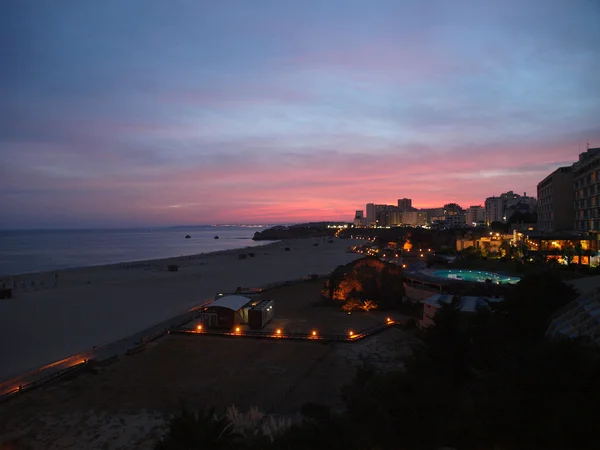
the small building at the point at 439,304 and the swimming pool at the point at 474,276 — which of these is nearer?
the small building at the point at 439,304

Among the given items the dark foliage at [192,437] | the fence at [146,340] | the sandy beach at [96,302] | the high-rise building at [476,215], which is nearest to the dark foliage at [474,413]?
the dark foliage at [192,437]

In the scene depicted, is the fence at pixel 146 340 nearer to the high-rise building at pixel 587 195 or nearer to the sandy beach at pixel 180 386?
the sandy beach at pixel 180 386

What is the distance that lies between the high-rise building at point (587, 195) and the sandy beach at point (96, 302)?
28.9 meters

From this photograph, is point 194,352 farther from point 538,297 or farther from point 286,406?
point 538,297

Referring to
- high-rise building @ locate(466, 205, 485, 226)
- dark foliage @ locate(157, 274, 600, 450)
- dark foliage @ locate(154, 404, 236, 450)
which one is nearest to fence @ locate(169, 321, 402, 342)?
dark foliage @ locate(157, 274, 600, 450)

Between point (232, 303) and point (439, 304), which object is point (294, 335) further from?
point (439, 304)

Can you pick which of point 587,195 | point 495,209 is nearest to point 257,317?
point 587,195

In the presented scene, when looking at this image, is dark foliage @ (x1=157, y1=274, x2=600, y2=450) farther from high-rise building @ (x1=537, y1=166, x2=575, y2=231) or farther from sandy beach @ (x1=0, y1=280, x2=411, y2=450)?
high-rise building @ (x1=537, y1=166, x2=575, y2=231)

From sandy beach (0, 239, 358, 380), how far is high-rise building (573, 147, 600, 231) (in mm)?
28871

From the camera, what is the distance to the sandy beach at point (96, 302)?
746 inches

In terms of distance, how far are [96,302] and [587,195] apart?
155 ft

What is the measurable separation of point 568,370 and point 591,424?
3.09 ft

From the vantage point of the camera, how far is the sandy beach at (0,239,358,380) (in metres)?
18.9

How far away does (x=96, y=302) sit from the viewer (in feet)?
95.8
